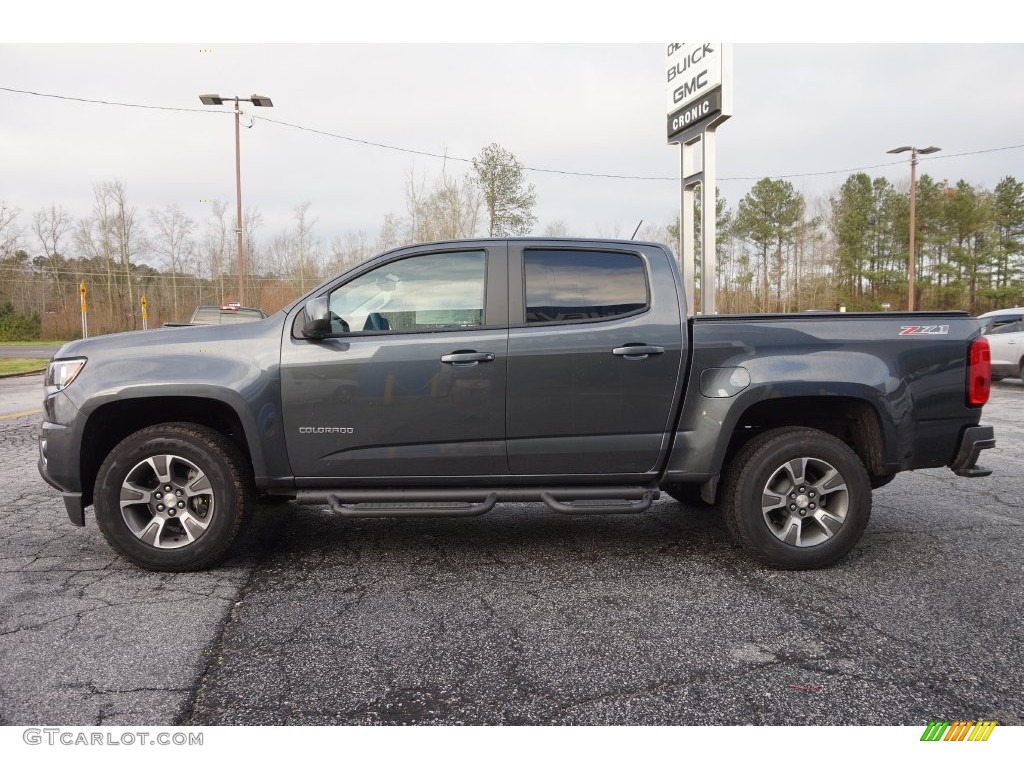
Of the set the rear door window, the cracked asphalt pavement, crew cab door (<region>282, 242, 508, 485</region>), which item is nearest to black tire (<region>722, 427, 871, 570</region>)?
the cracked asphalt pavement

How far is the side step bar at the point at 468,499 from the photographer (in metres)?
3.89

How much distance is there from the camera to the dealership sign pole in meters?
8.08

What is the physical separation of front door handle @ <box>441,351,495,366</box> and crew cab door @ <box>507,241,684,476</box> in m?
0.14

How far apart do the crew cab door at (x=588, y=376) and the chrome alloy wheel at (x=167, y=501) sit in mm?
1794

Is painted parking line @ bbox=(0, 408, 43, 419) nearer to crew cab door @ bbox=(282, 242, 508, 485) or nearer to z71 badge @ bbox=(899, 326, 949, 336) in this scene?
crew cab door @ bbox=(282, 242, 508, 485)

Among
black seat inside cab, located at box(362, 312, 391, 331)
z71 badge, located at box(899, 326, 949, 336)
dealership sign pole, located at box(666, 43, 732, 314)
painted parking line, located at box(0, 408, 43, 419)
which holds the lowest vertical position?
painted parking line, located at box(0, 408, 43, 419)

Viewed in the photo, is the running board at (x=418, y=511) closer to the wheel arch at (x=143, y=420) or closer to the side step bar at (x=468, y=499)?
the side step bar at (x=468, y=499)

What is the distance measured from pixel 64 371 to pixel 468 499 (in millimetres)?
2435

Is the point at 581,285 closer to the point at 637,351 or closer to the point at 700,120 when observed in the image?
the point at 637,351

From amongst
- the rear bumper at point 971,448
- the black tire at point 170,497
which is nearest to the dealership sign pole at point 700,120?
the rear bumper at point 971,448

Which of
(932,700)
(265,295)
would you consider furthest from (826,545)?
(265,295)

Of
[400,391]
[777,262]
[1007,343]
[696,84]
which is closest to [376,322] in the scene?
[400,391]

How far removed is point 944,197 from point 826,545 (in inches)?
2236
